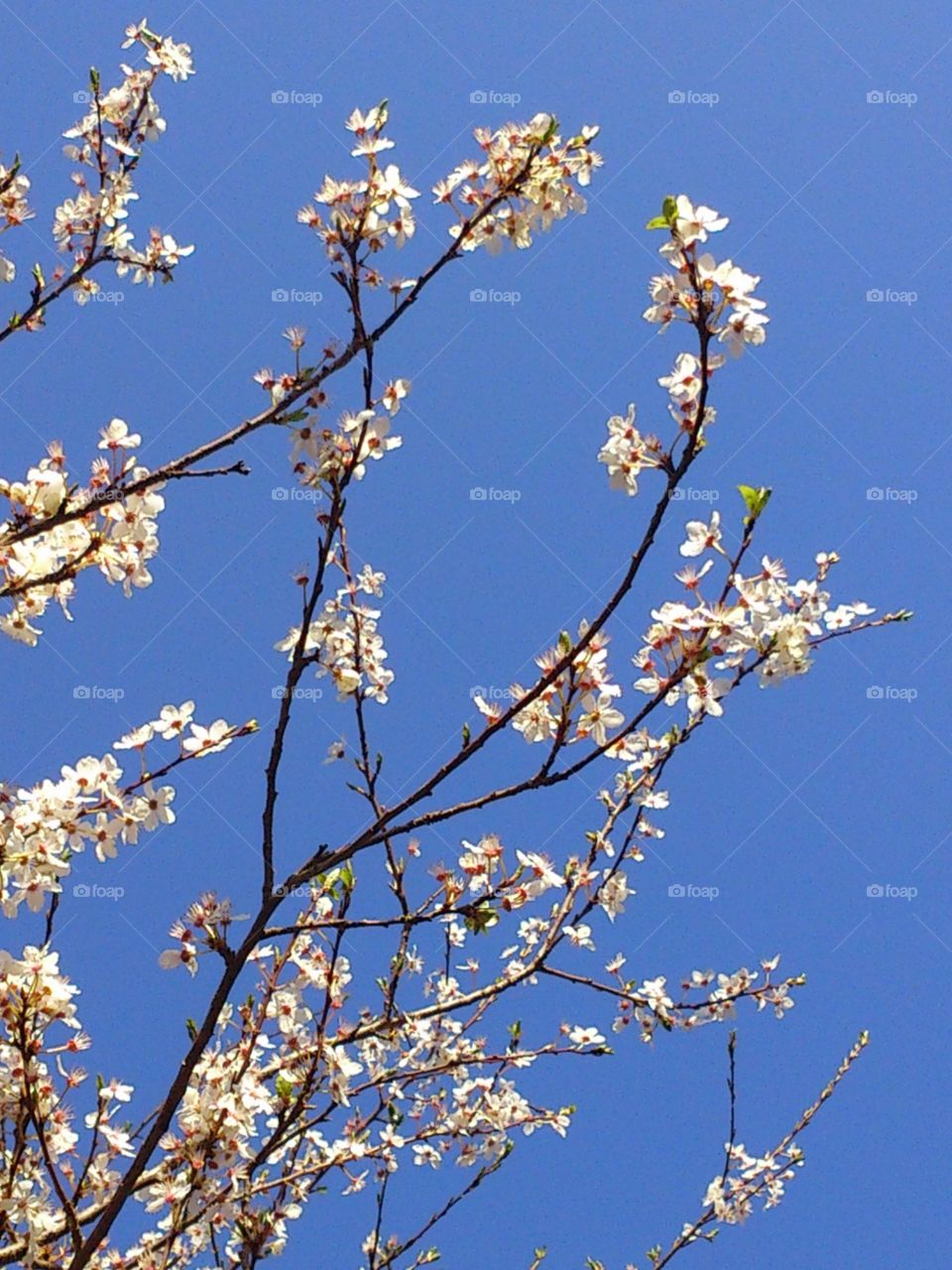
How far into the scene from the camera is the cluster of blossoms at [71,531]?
2506 millimetres

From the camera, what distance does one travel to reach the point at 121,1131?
291cm

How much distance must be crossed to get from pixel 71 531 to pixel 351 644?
2.54 feet

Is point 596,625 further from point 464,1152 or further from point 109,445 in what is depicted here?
point 464,1152

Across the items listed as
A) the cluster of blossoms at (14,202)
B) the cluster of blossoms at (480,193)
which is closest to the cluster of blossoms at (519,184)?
the cluster of blossoms at (480,193)

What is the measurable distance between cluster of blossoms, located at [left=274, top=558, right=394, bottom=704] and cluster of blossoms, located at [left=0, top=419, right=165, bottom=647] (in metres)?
0.45

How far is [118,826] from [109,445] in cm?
94

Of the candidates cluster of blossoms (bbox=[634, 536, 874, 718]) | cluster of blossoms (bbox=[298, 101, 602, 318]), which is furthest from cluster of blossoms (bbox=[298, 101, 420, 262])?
cluster of blossoms (bbox=[634, 536, 874, 718])

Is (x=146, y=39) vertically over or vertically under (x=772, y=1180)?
over

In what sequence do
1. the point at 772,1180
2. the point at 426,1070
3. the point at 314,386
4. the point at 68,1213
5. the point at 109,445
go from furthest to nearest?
the point at 772,1180 → the point at 426,1070 → the point at 109,445 → the point at 314,386 → the point at 68,1213

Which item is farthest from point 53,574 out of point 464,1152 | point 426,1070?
point 464,1152

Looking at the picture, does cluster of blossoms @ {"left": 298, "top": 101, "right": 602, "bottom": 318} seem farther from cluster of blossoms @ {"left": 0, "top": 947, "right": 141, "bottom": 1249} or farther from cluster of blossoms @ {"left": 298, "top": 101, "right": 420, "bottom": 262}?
cluster of blossoms @ {"left": 0, "top": 947, "right": 141, "bottom": 1249}

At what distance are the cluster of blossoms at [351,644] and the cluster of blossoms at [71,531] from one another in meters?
0.45

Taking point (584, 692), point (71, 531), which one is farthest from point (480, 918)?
point (71, 531)

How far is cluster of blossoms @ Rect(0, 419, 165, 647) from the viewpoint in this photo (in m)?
2.51
